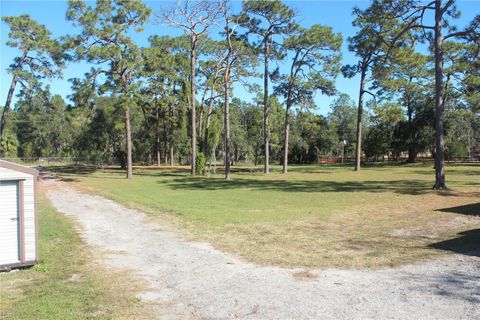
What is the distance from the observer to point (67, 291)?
5949 millimetres

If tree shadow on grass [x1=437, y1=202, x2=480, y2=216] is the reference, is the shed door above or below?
above

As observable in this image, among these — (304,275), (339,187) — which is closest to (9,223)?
(304,275)

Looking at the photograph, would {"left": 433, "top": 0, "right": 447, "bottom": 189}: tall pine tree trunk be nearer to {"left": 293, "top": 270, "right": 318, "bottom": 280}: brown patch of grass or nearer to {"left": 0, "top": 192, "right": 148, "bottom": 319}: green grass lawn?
{"left": 293, "top": 270, "right": 318, "bottom": 280}: brown patch of grass

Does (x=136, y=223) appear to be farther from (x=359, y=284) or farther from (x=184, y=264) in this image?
(x=359, y=284)

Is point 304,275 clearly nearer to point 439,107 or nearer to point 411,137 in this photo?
point 439,107

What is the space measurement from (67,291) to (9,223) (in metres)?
2.04

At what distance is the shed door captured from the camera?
7078 mm

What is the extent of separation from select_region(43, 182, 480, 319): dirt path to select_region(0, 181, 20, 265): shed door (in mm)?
1618

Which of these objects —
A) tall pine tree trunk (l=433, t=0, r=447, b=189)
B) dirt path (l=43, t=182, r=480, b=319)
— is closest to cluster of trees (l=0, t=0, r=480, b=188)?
tall pine tree trunk (l=433, t=0, r=447, b=189)

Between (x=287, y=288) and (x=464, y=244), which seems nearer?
Answer: (x=287, y=288)

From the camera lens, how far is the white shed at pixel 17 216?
7086 millimetres

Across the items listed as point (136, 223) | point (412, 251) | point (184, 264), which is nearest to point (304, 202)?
point (136, 223)

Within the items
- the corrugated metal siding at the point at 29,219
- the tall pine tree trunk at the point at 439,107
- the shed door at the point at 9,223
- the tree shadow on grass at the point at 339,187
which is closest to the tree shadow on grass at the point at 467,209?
the tree shadow on grass at the point at 339,187

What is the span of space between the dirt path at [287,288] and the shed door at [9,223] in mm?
1618
